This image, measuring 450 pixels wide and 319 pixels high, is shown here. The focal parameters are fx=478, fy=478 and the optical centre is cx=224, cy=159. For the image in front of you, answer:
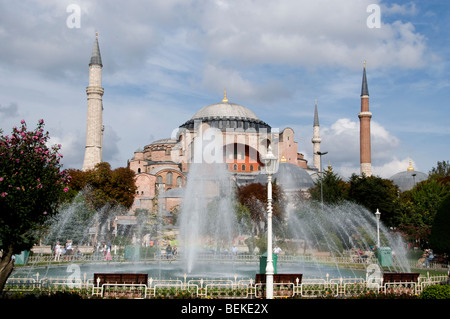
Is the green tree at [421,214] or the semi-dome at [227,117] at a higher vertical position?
the semi-dome at [227,117]

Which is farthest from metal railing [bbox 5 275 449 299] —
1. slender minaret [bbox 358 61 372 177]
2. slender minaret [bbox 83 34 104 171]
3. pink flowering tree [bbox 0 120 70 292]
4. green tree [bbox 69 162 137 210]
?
slender minaret [bbox 358 61 372 177]

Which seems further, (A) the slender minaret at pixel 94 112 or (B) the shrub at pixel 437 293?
(A) the slender minaret at pixel 94 112

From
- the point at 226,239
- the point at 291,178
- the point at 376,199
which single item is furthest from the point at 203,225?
the point at 291,178

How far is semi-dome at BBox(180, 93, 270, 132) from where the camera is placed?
70062 mm

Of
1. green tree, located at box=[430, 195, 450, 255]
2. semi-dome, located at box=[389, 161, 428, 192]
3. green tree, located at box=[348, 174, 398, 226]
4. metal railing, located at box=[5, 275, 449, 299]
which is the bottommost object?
metal railing, located at box=[5, 275, 449, 299]

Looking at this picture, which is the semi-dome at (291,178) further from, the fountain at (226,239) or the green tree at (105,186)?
the green tree at (105,186)

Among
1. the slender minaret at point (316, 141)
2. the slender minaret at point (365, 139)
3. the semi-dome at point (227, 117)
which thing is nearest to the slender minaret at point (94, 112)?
the semi-dome at point (227, 117)

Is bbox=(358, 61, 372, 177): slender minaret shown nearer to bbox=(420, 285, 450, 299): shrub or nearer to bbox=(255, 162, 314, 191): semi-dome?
bbox=(255, 162, 314, 191): semi-dome

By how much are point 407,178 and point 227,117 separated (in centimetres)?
2706

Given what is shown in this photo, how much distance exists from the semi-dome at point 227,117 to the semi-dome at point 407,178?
20048mm

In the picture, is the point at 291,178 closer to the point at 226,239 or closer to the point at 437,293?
the point at 226,239

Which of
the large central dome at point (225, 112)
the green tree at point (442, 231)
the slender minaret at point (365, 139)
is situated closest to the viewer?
the green tree at point (442, 231)

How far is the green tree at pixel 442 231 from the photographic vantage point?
15.9m
